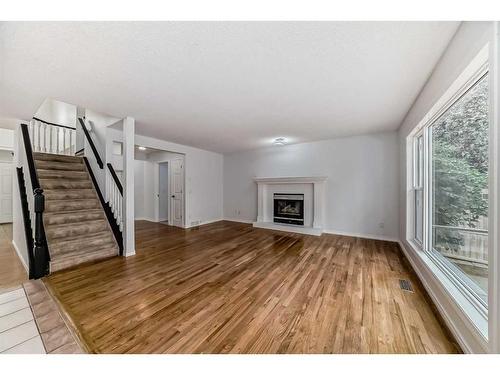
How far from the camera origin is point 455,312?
1.51 meters

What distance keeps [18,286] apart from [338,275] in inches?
154

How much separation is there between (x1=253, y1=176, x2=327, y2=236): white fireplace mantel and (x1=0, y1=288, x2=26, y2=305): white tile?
4416mm

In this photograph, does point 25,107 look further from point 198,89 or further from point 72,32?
point 198,89

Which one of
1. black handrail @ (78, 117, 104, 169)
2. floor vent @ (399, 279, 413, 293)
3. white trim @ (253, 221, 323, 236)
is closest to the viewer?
floor vent @ (399, 279, 413, 293)

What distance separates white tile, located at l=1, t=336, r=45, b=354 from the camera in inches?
52.3

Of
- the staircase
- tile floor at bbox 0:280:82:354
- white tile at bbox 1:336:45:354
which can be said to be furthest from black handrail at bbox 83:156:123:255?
white tile at bbox 1:336:45:354

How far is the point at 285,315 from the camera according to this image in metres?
1.73

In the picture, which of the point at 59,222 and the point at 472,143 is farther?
the point at 59,222

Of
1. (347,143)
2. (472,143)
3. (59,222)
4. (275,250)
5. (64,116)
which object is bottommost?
(275,250)

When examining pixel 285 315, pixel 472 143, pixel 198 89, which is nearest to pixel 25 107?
pixel 198 89

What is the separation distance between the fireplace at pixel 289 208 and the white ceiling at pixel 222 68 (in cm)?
259

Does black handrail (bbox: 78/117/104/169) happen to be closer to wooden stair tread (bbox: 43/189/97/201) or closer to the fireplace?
wooden stair tread (bbox: 43/189/97/201)

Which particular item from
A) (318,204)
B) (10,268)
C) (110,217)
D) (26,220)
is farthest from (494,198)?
(10,268)
